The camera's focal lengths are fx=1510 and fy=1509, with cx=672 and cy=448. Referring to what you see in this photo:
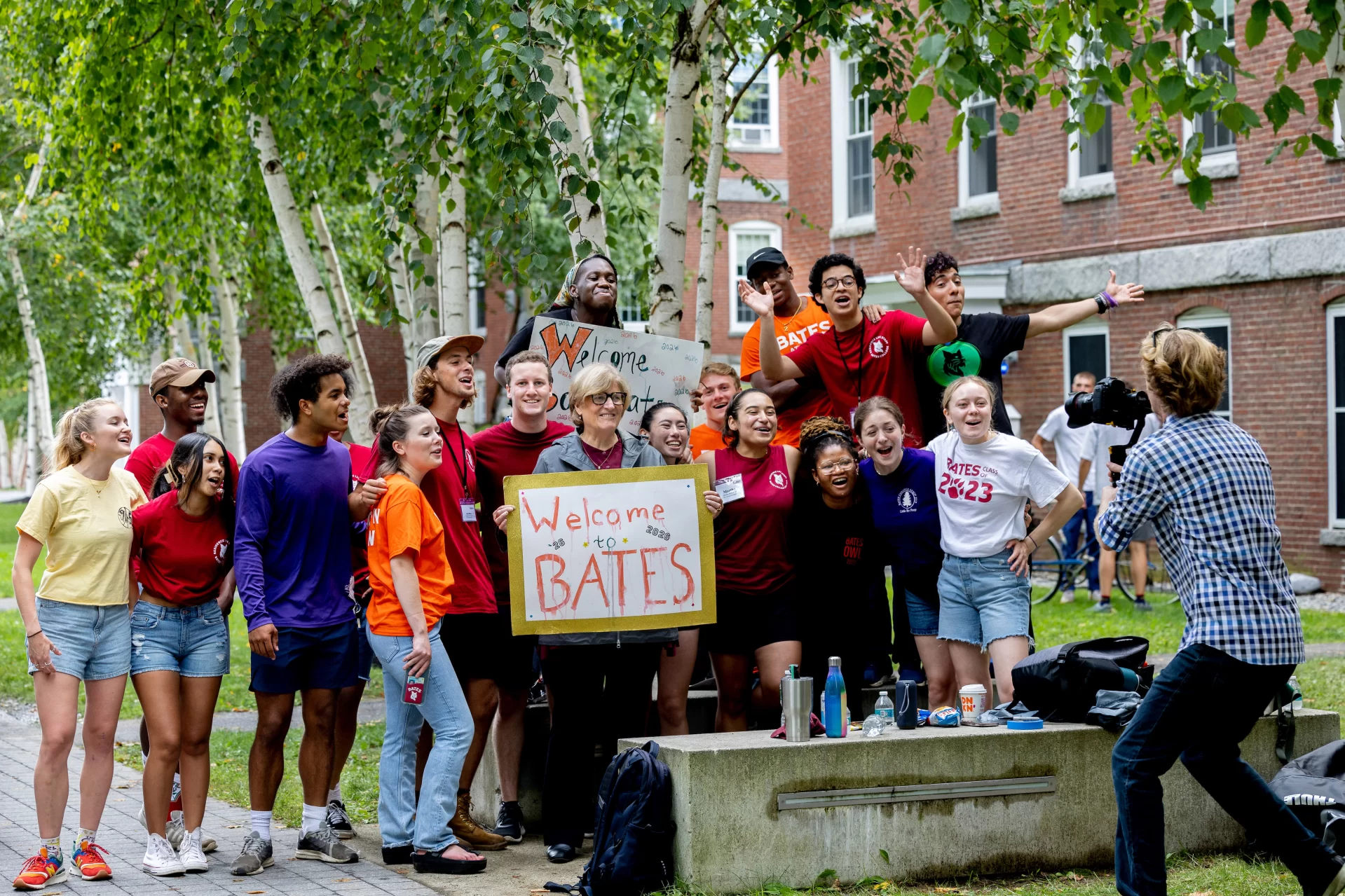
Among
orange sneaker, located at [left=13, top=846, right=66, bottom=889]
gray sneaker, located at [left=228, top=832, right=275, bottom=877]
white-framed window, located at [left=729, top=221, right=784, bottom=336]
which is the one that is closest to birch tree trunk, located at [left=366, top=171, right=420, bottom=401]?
gray sneaker, located at [left=228, top=832, right=275, bottom=877]

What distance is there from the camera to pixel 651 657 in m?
6.67

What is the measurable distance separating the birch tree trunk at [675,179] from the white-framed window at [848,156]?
491 inches

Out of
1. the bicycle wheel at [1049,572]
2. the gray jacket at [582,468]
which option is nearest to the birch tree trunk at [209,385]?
the bicycle wheel at [1049,572]

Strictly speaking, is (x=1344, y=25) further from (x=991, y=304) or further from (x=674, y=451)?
(x=991, y=304)

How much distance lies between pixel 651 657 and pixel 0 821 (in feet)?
11.4

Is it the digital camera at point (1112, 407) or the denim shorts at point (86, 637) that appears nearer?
the digital camera at point (1112, 407)

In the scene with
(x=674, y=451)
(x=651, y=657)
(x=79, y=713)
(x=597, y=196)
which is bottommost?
(x=79, y=713)

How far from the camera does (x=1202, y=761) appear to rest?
5148 mm

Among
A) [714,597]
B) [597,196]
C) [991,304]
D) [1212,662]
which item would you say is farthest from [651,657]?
[991,304]

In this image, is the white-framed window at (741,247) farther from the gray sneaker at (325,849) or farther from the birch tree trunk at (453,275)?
the gray sneaker at (325,849)

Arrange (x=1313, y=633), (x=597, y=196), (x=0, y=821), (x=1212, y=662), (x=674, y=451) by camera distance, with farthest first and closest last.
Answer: (x=1313, y=633) → (x=597, y=196) → (x=0, y=821) → (x=674, y=451) → (x=1212, y=662)

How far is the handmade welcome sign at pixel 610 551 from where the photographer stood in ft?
21.5

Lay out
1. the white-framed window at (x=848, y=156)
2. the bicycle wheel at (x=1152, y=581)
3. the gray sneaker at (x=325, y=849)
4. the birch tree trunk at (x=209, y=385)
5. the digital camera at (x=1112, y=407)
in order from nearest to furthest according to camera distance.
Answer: the digital camera at (x=1112, y=407)
the gray sneaker at (x=325, y=849)
the bicycle wheel at (x=1152, y=581)
the birch tree trunk at (x=209, y=385)
the white-framed window at (x=848, y=156)

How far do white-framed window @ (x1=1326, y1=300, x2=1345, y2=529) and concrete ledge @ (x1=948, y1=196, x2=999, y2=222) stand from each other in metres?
4.79
